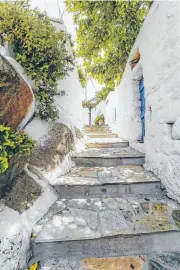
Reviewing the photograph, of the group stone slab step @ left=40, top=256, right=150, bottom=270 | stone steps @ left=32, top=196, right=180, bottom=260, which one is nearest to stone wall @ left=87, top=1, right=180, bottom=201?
stone steps @ left=32, top=196, right=180, bottom=260

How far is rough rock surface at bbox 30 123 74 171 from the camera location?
95.1 inches

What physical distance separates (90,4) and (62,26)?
0.71 m

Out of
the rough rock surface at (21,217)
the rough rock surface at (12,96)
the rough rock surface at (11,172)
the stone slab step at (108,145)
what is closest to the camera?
the rough rock surface at (21,217)

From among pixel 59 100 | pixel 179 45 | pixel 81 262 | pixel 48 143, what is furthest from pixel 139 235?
pixel 59 100

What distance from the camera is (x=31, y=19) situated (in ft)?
8.17

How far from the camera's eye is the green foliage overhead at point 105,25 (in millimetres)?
3408

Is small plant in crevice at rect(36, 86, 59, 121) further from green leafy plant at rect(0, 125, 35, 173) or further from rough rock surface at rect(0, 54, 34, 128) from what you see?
green leafy plant at rect(0, 125, 35, 173)

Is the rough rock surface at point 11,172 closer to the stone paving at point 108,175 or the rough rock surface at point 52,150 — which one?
the rough rock surface at point 52,150

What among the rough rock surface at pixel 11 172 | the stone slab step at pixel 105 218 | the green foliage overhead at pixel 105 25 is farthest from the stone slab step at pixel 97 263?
the green foliage overhead at pixel 105 25

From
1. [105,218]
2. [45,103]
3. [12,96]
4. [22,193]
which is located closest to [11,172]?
[22,193]

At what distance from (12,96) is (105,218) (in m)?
1.57

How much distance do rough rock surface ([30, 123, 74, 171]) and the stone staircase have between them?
1.10 ft

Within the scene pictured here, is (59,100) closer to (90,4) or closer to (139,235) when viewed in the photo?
(90,4)

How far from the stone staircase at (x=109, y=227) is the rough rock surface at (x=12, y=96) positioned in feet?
3.40
